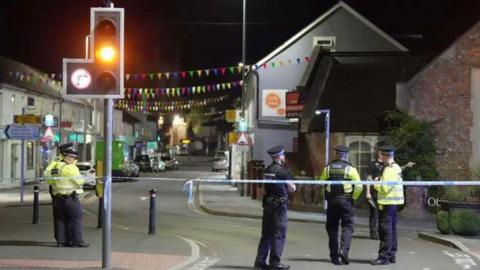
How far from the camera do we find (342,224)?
10.6 metres

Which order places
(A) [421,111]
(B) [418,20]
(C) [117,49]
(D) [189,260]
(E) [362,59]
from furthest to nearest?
1. (B) [418,20]
2. (E) [362,59]
3. (A) [421,111]
4. (D) [189,260]
5. (C) [117,49]

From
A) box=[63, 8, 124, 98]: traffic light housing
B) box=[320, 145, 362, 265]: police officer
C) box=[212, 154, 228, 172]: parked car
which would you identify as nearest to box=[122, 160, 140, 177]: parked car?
box=[212, 154, 228, 172]: parked car

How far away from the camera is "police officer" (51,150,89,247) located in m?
11.8

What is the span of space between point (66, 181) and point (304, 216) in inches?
364

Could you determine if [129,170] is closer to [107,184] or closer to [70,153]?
[70,153]

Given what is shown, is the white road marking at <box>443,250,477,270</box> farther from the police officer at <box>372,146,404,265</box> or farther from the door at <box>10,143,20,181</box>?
the door at <box>10,143,20,181</box>

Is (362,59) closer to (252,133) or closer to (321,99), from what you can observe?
(321,99)

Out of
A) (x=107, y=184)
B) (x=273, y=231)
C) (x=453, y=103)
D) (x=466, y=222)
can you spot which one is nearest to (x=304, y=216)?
(x=453, y=103)

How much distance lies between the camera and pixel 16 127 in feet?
77.3

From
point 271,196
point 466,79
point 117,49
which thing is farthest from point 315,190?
point 117,49

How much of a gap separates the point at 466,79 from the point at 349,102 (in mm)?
4543

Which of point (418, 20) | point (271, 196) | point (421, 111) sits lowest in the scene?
point (271, 196)

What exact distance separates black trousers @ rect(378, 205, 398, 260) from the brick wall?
968cm

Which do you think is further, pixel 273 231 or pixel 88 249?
pixel 88 249
